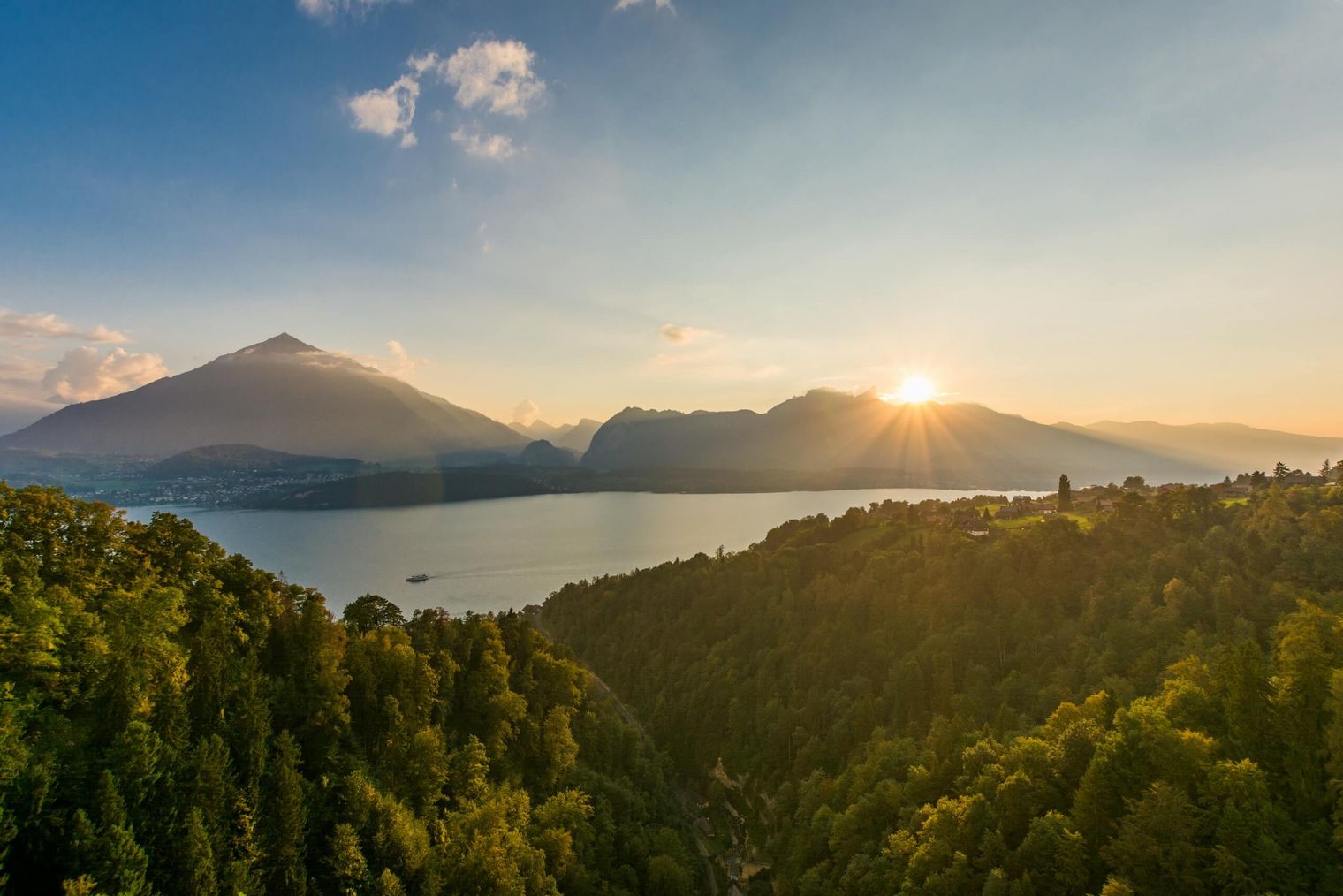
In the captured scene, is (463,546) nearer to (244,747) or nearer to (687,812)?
(687,812)

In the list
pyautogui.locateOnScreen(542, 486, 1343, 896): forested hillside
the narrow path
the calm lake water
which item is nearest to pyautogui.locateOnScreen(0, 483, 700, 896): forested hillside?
the narrow path

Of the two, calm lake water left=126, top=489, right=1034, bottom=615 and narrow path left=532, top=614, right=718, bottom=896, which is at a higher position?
calm lake water left=126, top=489, right=1034, bottom=615

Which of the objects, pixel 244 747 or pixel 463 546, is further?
pixel 463 546

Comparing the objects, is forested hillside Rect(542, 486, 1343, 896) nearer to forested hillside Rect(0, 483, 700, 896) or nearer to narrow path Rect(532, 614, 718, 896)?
narrow path Rect(532, 614, 718, 896)

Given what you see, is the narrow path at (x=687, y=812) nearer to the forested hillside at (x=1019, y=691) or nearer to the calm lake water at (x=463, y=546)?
the forested hillside at (x=1019, y=691)

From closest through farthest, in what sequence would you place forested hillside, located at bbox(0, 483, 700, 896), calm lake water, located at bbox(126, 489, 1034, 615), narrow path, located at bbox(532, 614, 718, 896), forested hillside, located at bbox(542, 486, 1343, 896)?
1. forested hillside, located at bbox(0, 483, 700, 896)
2. forested hillside, located at bbox(542, 486, 1343, 896)
3. narrow path, located at bbox(532, 614, 718, 896)
4. calm lake water, located at bbox(126, 489, 1034, 615)

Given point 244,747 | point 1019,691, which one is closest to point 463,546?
point 1019,691

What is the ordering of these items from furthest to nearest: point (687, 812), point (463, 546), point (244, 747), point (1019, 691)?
point (463, 546) < point (687, 812) < point (1019, 691) < point (244, 747)
